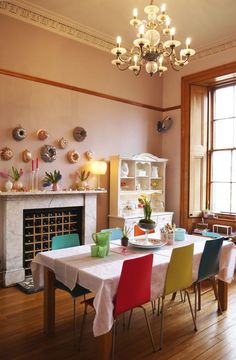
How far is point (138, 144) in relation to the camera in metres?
6.09

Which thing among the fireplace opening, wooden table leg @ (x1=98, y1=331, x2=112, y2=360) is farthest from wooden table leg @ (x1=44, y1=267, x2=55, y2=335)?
the fireplace opening

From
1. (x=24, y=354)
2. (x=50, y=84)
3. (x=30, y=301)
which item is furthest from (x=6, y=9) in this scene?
(x=24, y=354)

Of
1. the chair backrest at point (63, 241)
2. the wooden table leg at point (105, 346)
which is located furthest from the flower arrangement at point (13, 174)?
the wooden table leg at point (105, 346)

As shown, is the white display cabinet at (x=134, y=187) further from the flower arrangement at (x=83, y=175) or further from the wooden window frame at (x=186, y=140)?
the flower arrangement at (x=83, y=175)

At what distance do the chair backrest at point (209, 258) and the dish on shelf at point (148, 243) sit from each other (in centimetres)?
46

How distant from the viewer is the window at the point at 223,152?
19.2 ft

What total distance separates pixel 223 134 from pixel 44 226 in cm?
391

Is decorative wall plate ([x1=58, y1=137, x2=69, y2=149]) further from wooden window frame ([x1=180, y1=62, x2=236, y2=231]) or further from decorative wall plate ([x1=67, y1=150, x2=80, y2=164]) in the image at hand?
wooden window frame ([x1=180, y1=62, x2=236, y2=231])

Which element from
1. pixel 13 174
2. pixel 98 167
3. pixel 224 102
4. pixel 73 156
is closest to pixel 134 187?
pixel 98 167

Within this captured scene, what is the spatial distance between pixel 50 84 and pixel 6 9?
3.80 feet

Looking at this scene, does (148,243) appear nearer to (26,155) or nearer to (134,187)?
→ (26,155)

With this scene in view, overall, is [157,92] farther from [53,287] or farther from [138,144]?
[53,287]

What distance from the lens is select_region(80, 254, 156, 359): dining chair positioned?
234 centimetres

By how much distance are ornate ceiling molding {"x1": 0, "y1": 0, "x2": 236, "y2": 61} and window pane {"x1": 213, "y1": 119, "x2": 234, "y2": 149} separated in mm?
1350
